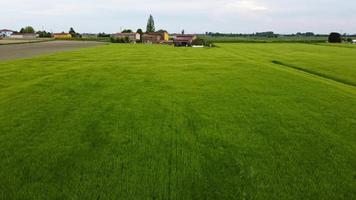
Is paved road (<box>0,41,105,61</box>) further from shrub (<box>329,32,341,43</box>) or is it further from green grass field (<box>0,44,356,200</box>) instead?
shrub (<box>329,32,341,43</box>)

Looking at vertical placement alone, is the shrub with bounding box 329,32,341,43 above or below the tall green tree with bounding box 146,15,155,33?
below

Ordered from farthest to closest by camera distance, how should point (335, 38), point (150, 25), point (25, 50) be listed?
point (150, 25), point (335, 38), point (25, 50)

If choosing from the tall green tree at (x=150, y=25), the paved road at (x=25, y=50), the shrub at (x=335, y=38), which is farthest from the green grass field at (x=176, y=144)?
the tall green tree at (x=150, y=25)

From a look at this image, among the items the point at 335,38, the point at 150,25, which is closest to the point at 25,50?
the point at 335,38

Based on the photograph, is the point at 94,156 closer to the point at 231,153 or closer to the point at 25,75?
the point at 231,153

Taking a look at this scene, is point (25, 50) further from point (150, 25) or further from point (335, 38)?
point (150, 25)

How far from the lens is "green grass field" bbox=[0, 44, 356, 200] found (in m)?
5.06

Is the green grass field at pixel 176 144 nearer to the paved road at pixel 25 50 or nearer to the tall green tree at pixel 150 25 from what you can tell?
the paved road at pixel 25 50

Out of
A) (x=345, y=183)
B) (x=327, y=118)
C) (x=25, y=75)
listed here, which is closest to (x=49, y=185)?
(x=345, y=183)

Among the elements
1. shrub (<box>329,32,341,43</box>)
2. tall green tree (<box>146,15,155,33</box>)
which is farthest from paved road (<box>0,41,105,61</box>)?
tall green tree (<box>146,15,155,33</box>)

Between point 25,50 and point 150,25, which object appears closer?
point 25,50

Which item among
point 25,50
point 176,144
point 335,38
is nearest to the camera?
point 176,144

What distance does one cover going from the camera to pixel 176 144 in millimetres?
6828

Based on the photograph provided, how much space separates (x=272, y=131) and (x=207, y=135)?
1974 mm
